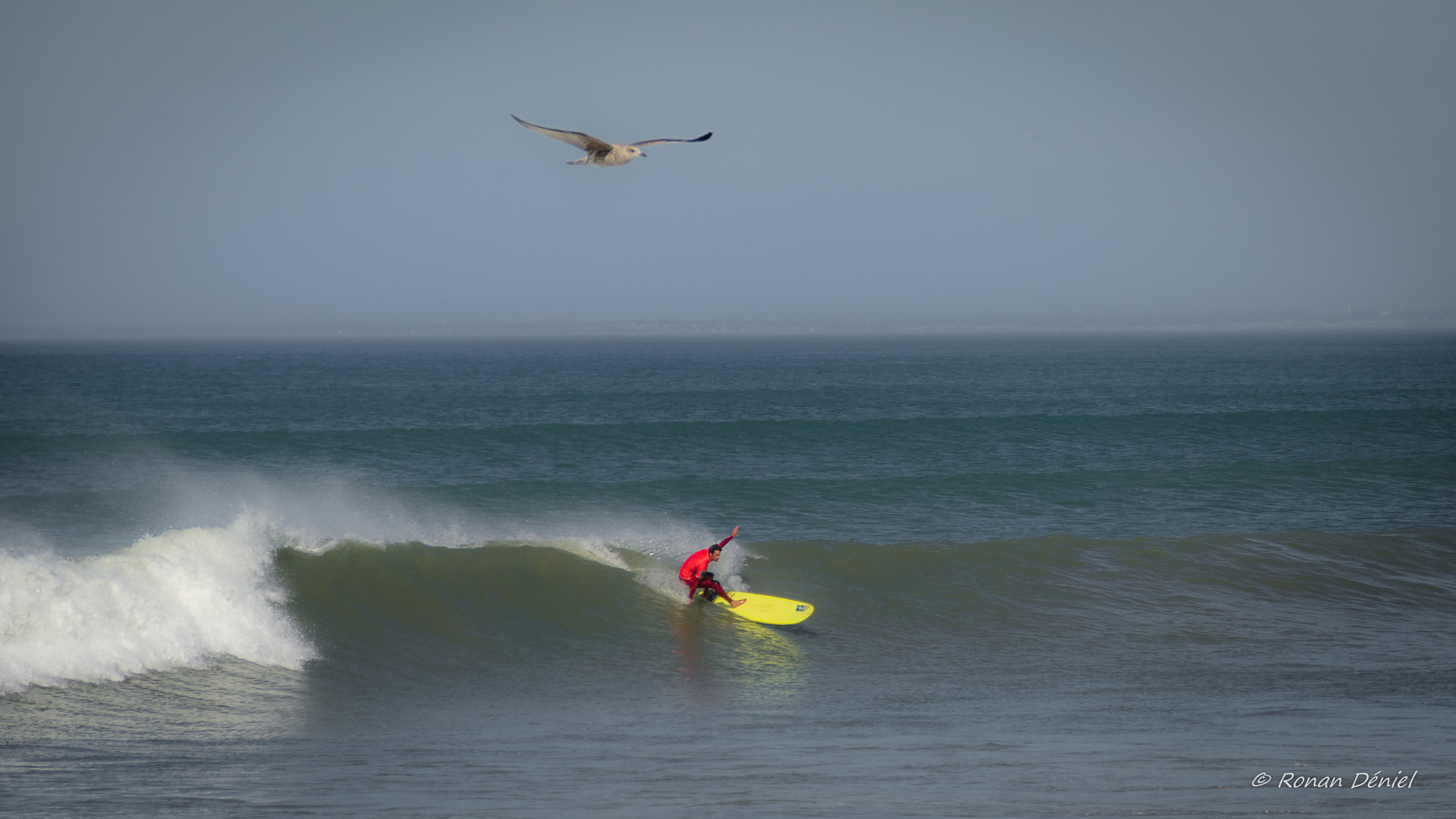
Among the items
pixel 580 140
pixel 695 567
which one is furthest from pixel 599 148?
pixel 695 567

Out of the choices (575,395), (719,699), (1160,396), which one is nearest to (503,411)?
(575,395)

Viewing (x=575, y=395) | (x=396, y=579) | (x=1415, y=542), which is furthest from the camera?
(x=575, y=395)

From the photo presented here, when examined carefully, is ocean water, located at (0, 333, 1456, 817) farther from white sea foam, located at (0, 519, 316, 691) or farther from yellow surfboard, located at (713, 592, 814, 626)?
yellow surfboard, located at (713, 592, 814, 626)

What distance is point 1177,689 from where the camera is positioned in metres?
9.73

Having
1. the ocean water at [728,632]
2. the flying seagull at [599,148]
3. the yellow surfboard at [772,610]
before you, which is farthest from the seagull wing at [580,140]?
the yellow surfboard at [772,610]

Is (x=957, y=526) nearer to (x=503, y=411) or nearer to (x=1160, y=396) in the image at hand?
(x=503, y=411)

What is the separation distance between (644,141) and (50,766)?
640cm

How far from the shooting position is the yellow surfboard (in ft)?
40.3

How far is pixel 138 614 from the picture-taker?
33.3 feet

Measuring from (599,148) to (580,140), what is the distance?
7.2 inches

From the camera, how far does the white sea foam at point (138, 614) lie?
9320 mm

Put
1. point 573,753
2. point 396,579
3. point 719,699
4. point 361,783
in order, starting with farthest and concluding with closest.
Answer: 1. point 396,579
2. point 719,699
3. point 573,753
4. point 361,783

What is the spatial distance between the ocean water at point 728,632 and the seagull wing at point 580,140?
4897mm

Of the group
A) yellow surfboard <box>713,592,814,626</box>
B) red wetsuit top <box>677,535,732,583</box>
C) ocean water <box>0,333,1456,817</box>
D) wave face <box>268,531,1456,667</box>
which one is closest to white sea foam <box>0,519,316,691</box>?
ocean water <box>0,333,1456,817</box>
